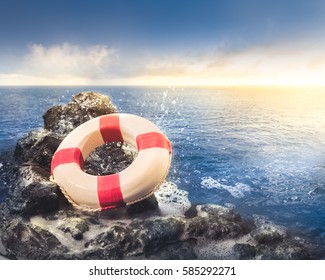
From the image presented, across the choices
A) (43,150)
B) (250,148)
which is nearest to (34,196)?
(43,150)

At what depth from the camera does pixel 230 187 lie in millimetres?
3447

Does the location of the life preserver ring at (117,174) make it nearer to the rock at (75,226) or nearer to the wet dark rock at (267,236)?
the rock at (75,226)

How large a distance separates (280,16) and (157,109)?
9.96ft

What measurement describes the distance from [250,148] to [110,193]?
2.25 m

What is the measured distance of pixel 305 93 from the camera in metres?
3.66

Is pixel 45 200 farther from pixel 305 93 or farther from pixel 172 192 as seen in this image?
pixel 305 93

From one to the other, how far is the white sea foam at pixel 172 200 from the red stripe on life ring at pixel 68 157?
2.83ft

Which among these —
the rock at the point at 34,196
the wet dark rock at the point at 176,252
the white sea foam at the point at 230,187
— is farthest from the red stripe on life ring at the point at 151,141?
the white sea foam at the point at 230,187

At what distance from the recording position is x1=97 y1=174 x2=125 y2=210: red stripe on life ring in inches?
92.0

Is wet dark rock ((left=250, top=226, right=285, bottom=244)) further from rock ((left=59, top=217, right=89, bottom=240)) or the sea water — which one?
rock ((left=59, top=217, right=89, bottom=240))

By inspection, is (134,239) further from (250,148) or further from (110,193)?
(250,148)

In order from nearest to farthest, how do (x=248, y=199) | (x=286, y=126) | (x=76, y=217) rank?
1. (x=76, y=217)
2. (x=248, y=199)
3. (x=286, y=126)

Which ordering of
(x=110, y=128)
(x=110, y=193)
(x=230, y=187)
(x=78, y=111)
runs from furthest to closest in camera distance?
(x=78, y=111)
(x=230, y=187)
(x=110, y=128)
(x=110, y=193)
